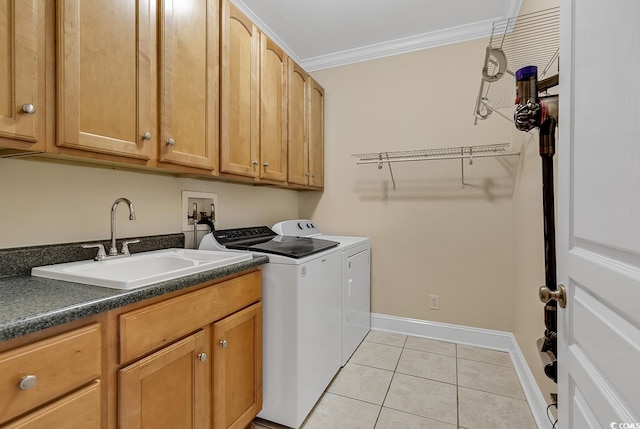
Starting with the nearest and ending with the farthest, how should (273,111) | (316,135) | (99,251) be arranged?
(99,251), (273,111), (316,135)

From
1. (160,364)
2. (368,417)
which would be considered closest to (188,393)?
(160,364)

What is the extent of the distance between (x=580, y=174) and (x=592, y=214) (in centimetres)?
12

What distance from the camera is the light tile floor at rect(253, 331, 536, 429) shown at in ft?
5.28

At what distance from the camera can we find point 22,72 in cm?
88

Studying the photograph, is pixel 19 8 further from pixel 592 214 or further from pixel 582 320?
pixel 582 320

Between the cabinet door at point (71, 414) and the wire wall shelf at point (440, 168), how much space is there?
2.36 metres

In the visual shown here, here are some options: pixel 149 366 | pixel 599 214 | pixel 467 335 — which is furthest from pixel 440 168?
pixel 149 366

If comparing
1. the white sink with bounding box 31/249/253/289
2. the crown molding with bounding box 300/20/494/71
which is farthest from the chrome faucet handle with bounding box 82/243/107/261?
the crown molding with bounding box 300/20/494/71

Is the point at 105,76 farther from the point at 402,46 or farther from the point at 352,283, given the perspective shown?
the point at 402,46

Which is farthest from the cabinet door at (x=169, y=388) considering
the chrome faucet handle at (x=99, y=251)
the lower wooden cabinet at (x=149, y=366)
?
the chrome faucet handle at (x=99, y=251)

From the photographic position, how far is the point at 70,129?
0.99 metres

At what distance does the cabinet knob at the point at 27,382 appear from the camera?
2.22 ft

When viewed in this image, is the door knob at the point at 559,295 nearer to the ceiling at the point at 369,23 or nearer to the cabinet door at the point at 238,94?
the cabinet door at the point at 238,94

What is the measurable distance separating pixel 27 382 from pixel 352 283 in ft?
6.14
